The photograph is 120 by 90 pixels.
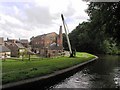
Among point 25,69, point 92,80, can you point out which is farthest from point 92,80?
point 25,69

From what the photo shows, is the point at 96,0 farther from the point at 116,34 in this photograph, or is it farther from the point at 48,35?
the point at 48,35

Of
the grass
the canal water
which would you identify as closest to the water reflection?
the canal water

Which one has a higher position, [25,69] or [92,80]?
[25,69]

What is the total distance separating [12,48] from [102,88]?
216 feet

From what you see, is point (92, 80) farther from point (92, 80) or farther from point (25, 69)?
point (25, 69)

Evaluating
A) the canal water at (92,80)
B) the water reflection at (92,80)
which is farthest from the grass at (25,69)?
the water reflection at (92,80)

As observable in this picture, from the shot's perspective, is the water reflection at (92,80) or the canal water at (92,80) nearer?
the canal water at (92,80)

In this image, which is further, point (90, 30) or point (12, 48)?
point (12, 48)

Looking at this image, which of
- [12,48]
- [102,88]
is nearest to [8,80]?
[102,88]

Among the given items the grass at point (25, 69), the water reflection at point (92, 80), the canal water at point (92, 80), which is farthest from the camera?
the water reflection at point (92, 80)

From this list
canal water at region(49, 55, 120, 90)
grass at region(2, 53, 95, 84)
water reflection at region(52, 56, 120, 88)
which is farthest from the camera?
water reflection at region(52, 56, 120, 88)

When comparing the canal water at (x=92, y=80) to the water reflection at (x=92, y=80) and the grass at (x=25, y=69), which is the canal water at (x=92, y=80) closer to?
the water reflection at (x=92, y=80)

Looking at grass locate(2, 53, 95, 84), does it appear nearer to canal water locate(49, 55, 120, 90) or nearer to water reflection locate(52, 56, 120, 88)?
canal water locate(49, 55, 120, 90)

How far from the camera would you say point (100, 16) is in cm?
2498
